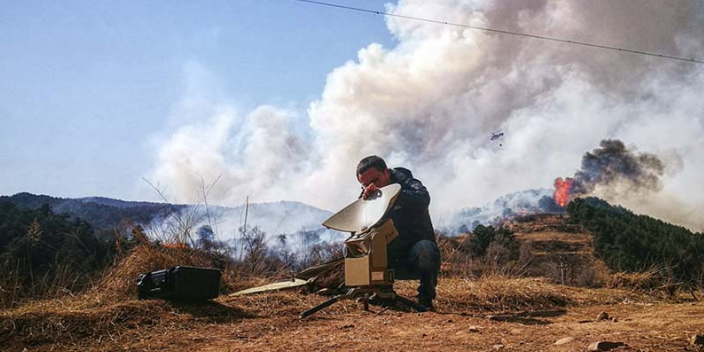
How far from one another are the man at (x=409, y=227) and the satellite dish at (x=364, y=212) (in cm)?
10

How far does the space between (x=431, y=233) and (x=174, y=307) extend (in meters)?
2.50

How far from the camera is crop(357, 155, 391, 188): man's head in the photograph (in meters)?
4.84

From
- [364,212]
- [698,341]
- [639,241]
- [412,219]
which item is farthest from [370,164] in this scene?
[639,241]

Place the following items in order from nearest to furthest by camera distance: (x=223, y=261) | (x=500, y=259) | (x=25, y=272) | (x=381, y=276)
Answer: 1. (x=381, y=276)
2. (x=25, y=272)
3. (x=223, y=261)
4. (x=500, y=259)

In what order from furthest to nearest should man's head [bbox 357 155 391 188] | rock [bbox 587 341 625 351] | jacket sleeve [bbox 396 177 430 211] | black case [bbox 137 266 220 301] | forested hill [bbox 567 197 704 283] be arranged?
forested hill [bbox 567 197 704 283] < man's head [bbox 357 155 391 188] < jacket sleeve [bbox 396 177 430 211] < black case [bbox 137 266 220 301] < rock [bbox 587 341 625 351]

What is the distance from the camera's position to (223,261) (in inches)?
247

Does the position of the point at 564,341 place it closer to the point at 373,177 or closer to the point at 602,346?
the point at 602,346

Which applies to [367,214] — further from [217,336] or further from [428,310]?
[217,336]

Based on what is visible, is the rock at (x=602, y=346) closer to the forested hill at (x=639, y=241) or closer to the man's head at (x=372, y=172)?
the man's head at (x=372, y=172)

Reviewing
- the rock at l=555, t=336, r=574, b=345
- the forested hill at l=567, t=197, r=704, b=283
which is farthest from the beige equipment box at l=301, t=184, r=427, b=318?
the forested hill at l=567, t=197, r=704, b=283

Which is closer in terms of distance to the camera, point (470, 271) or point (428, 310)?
point (428, 310)

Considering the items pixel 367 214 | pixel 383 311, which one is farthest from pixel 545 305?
pixel 367 214

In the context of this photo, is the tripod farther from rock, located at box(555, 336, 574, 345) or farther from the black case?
rock, located at box(555, 336, 574, 345)

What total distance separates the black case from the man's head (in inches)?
67.6
